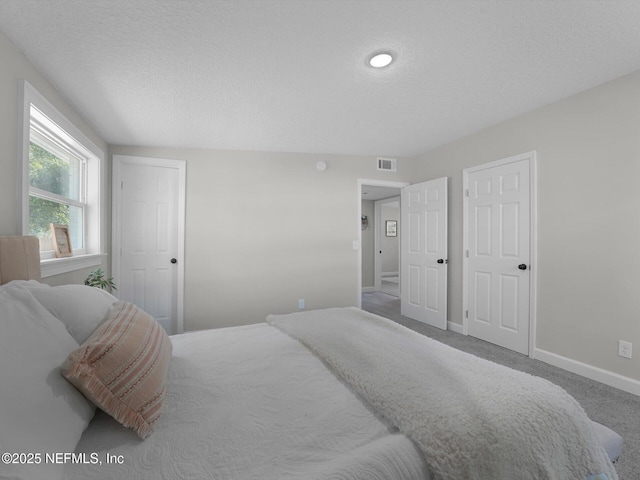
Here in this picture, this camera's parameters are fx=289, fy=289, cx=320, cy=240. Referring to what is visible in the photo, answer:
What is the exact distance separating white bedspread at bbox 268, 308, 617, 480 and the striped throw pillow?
0.69 m

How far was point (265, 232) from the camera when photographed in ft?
12.7

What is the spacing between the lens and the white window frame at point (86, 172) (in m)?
1.77

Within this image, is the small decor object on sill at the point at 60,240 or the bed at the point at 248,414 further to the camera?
the small decor object on sill at the point at 60,240

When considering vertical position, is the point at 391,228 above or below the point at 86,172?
below

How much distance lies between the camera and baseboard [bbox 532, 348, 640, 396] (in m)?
2.18

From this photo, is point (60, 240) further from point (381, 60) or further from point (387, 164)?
point (387, 164)

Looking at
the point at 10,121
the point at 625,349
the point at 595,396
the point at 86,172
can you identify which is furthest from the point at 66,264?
the point at 625,349

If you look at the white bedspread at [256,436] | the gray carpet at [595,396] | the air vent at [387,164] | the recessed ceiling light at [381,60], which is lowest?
the gray carpet at [595,396]

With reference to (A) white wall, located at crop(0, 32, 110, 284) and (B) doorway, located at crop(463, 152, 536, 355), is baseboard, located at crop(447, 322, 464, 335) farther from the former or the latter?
(A) white wall, located at crop(0, 32, 110, 284)

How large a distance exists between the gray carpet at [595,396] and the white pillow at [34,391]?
Answer: 2.35 m

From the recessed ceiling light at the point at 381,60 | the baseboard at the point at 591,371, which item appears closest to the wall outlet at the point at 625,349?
the baseboard at the point at 591,371

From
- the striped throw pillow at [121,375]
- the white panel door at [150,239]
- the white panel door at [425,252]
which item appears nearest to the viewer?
the striped throw pillow at [121,375]

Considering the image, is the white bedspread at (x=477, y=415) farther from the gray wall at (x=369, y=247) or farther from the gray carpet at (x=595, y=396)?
the gray wall at (x=369, y=247)

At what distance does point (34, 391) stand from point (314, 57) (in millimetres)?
2091
